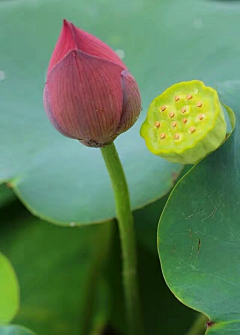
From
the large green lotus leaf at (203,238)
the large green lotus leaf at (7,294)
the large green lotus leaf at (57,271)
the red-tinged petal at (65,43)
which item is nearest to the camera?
the red-tinged petal at (65,43)

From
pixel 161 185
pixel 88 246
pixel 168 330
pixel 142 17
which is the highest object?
pixel 142 17

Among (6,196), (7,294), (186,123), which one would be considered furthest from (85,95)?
(6,196)

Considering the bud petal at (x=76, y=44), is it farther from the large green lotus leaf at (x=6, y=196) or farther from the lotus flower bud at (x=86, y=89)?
the large green lotus leaf at (x=6, y=196)

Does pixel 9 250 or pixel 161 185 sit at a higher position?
pixel 161 185

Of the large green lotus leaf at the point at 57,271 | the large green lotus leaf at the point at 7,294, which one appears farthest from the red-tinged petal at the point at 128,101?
the large green lotus leaf at the point at 57,271

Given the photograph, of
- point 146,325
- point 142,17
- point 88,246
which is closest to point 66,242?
point 88,246

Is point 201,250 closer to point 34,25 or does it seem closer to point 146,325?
point 146,325

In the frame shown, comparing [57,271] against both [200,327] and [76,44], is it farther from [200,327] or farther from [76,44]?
[76,44]
